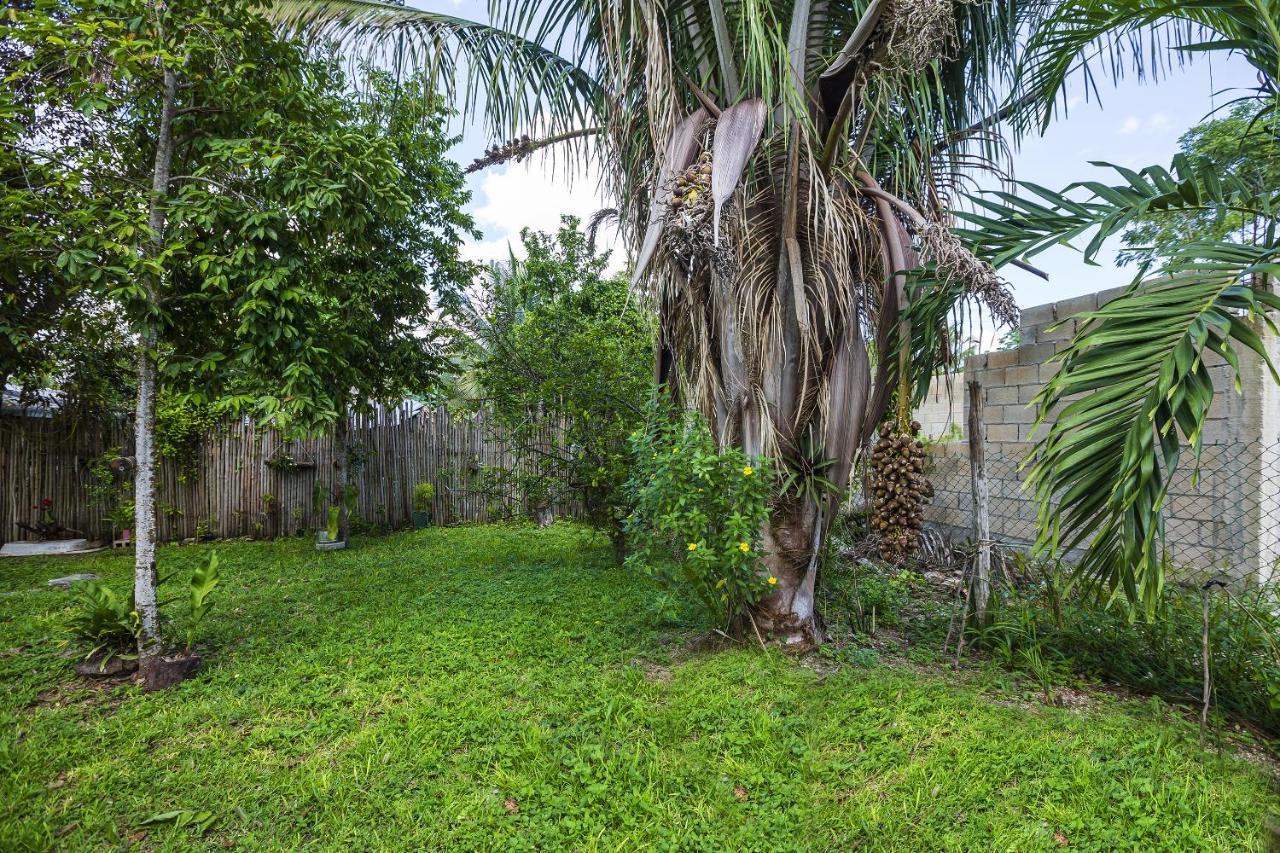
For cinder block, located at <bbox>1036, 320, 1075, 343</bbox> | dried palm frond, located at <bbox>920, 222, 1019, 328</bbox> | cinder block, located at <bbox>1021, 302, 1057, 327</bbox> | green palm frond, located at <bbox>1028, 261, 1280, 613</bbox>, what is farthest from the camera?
cinder block, located at <bbox>1021, 302, 1057, 327</bbox>

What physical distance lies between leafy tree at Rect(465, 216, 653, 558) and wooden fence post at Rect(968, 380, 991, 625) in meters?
2.59

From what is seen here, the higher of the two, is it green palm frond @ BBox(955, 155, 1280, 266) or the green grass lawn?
green palm frond @ BBox(955, 155, 1280, 266)

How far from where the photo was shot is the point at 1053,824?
6.07 ft

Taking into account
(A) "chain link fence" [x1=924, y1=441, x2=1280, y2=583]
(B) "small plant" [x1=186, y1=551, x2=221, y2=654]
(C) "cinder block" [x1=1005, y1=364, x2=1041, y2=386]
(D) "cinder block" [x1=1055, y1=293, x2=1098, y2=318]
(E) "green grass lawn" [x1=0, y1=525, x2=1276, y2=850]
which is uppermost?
(D) "cinder block" [x1=1055, y1=293, x2=1098, y2=318]

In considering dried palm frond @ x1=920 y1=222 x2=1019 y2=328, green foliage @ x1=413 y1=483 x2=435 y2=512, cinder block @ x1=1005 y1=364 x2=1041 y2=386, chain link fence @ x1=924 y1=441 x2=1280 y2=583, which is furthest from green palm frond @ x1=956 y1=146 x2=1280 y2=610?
green foliage @ x1=413 y1=483 x2=435 y2=512

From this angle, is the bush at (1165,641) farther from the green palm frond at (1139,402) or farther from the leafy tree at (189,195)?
the leafy tree at (189,195)

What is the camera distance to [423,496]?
8227 millimetres

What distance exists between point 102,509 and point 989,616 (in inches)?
360

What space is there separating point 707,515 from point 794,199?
5.43 ft

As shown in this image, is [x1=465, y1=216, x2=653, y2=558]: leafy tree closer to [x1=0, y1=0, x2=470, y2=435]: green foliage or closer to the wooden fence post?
[x1=0, y1=0, x2=470, y2=435]: green foliage

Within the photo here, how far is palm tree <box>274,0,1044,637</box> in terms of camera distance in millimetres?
2541

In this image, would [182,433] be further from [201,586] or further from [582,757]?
[582,757]

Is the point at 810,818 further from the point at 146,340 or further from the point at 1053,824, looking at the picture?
the point at 146,340

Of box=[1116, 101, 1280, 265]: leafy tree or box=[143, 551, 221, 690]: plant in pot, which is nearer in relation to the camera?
box=[1116, 101, 1280, 265]: leafy tree
